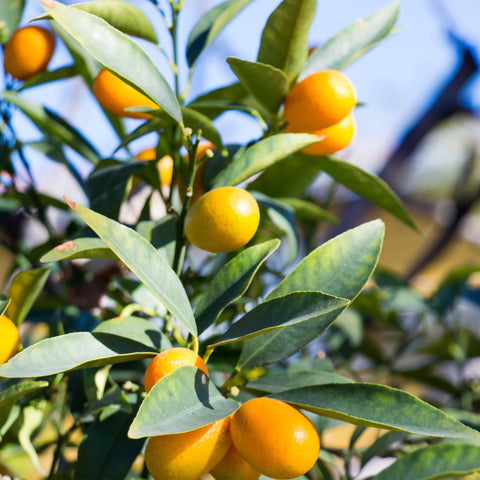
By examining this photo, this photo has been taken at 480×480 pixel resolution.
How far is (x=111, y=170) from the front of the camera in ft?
1.94

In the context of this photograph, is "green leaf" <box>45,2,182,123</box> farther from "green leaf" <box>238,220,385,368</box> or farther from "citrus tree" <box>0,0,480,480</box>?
"green leaf" <box>238,220,385,368</box>

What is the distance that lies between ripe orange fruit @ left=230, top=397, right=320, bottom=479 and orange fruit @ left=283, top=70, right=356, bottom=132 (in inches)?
11.0

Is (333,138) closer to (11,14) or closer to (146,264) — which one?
(146,264)

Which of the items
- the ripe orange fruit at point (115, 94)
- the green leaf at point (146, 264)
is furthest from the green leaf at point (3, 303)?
the ripe orange fruit at point (115, 94)

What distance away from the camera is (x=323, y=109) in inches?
20.9

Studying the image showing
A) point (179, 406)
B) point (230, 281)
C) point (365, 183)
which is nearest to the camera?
point (179, 406)

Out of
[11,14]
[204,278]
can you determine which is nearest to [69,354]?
[204,278]

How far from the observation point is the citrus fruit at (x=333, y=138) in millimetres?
576

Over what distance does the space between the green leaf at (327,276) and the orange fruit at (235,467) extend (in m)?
0.09

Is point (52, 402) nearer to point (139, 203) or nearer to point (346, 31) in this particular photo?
point (139, 203)

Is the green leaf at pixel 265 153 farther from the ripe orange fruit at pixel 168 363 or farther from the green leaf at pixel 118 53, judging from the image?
the ripe orange fruit at pixel 168 363

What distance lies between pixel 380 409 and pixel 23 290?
1.12 ft

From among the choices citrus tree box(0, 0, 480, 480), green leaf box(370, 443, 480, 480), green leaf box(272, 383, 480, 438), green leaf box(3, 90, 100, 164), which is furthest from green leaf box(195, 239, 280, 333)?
green leaf box(3, 90, 100, 164)

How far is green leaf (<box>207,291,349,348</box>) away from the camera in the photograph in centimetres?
37
